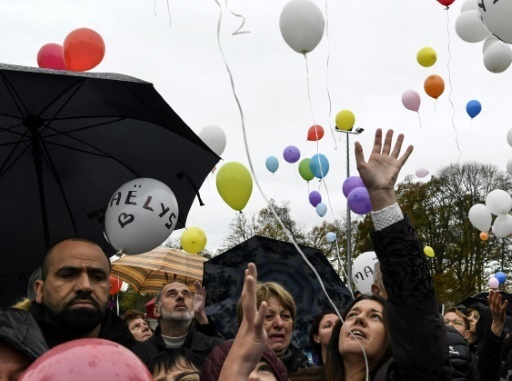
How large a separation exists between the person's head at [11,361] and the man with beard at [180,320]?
9.15 feet

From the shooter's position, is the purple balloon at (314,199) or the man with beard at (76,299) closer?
the man with beard at (76,299)

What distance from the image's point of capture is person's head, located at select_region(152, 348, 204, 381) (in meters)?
2.98

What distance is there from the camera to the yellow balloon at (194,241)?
9242 mm

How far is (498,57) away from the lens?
7109 millimetres

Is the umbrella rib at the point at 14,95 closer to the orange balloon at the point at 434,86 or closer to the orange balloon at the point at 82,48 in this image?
the orange balloon at the point at 82,48

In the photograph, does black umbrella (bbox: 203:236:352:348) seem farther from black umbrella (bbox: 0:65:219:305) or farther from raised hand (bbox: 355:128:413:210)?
raised hand (bbox: 355:128:413:210)

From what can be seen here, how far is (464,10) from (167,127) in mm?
4247

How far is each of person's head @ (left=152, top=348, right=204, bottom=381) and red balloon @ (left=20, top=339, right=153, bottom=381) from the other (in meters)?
1.74

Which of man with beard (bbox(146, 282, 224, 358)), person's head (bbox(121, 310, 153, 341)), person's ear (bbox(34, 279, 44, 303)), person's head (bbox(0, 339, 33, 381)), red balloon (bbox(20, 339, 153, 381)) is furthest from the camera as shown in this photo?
person's head (bbox(121, 310, 153, 341))

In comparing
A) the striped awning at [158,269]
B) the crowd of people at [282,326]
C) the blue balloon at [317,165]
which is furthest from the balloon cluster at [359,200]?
the crowd of people at [282,326]

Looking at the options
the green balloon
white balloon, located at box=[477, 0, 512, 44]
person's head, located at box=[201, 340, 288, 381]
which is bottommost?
person's head, located at box=[201, 340, 288, 381]

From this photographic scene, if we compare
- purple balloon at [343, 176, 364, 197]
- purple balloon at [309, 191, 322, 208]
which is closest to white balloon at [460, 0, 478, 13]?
purple balloon at [343, 176, 364, 197]

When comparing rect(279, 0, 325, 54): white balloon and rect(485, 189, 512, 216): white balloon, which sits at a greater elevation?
rect(485, 189, 512, 216): white balloon

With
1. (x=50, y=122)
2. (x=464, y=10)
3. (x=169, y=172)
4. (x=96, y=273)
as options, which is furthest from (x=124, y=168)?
(x=464, y=10)
